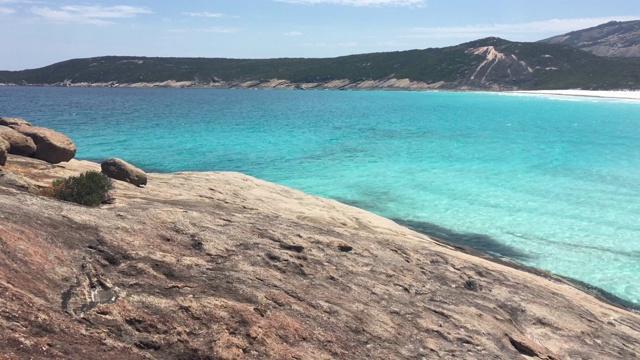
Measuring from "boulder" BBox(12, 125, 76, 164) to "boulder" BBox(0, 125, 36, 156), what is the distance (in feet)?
0.85

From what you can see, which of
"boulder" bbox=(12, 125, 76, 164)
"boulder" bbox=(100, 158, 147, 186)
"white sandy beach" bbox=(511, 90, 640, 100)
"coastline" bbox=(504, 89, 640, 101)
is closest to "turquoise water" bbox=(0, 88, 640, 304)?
"boulder" bbox=(100, 158, 147, 186)

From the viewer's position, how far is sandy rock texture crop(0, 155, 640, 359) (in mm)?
8016

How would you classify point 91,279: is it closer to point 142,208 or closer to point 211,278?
point 211,278

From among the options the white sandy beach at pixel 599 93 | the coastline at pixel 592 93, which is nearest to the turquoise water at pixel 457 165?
the coastline at pixel 592 93

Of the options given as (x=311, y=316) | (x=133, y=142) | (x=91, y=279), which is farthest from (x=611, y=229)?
(x=133, y=142)

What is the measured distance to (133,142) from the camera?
54.3m

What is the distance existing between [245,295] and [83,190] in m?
5.97

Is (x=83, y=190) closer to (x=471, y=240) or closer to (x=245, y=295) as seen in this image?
(x=245, y=295)

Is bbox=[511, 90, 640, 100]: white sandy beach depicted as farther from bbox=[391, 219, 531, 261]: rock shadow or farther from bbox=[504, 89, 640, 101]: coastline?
bbox=[391, 219, 531, 261]: rock shadow

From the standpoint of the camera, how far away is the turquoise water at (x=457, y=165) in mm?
24812

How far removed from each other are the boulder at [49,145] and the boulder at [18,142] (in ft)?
0.85

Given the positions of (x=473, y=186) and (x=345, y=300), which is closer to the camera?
(x=345, y=300)

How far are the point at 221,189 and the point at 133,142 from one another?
127 ft

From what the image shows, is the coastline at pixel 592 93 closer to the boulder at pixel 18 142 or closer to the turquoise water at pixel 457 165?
the turquoise water at pixel 457 165
